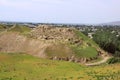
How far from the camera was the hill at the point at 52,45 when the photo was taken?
6956cm

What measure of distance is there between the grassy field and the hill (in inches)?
987

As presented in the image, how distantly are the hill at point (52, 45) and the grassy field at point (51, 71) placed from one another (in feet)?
82.2

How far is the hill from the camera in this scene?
69.6 meters

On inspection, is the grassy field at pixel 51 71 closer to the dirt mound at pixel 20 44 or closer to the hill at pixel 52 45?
the hill at pixel 52 45

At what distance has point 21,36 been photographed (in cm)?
8188

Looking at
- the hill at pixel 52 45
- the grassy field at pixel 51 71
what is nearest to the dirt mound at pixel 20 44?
the hill at pixel 52 45

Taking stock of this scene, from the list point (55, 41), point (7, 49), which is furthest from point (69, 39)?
point (7, 49)

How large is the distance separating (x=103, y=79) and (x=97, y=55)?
166 ft

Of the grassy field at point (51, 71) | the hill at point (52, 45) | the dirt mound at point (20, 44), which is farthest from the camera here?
the dirt mound at point (20, 44)

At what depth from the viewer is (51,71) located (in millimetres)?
31953

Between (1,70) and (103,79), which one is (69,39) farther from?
(103,79)

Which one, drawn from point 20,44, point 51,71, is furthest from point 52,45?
point 51,71

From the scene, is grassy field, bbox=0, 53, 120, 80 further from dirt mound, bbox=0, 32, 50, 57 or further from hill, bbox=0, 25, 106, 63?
dirt mound, bbox=0, 32, 50, 57

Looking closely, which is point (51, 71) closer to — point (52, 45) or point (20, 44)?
point (52, 45)
